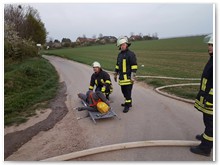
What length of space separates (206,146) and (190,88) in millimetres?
3586

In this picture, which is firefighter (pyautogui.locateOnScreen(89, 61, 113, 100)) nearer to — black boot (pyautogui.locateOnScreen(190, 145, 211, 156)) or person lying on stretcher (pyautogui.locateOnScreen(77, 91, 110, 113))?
person lying on stretcher (pyautogui.locateOnScreen(77, 91, 110, 113))

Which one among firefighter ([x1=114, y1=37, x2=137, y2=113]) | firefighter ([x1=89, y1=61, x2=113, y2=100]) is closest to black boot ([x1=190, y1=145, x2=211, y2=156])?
firefighter ([x1=114, y1=37, x2=137, y2=113])

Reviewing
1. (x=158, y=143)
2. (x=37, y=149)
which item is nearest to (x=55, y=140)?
(x=37, y=149)

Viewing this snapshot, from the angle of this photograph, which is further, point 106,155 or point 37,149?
point 37,149

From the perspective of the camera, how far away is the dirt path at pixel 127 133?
2.68 meters

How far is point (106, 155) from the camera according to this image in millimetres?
2674

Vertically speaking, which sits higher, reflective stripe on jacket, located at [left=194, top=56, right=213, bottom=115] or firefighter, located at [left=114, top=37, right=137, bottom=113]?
firefighter, located at [left=114, top=37, right=137, bottom=113]

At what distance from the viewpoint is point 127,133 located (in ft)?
10.8

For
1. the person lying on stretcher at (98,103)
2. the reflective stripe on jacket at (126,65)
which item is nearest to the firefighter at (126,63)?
the reflective stripe on jacket at (126,65)

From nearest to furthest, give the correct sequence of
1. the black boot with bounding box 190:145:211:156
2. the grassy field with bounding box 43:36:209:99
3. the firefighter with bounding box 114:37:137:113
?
the black boot with bounding box 190:145:211:156
the firefighter with bounding box 114:37:137:113
the grassy field with bounding box 43:36:209:99

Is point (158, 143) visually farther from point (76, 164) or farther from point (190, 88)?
point (190, 88)

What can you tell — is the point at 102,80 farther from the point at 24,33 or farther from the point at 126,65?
the point at 24,33

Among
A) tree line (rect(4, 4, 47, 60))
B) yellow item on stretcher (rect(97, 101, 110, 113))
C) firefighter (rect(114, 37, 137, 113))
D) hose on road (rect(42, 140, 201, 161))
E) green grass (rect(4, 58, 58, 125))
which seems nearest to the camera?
hose on road (rect(42, 140, 201, 161))

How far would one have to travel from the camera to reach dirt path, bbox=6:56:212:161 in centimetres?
268
